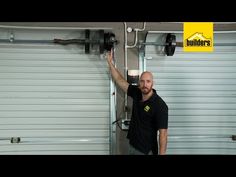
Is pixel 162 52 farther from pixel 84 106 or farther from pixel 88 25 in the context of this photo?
pixel 84 106

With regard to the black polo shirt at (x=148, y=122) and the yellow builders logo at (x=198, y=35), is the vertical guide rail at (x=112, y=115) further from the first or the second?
the yellow builders logo at (x=198, y=35)

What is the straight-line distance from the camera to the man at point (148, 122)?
11.2 ft

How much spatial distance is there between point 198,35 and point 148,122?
1.27 meters

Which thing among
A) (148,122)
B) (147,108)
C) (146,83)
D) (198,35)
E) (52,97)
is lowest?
(148,122)

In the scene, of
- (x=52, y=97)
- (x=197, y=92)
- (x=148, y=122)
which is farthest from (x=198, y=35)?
(x=52, y=97)

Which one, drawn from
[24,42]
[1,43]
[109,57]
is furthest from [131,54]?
[1,43]

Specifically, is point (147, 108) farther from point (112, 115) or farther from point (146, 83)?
point (112, 115)

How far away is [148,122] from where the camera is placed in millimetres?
3500

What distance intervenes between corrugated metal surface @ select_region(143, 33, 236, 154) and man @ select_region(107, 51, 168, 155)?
0.73 m

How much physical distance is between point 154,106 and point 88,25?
1.67 metres

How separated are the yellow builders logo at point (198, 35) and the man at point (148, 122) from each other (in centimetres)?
73

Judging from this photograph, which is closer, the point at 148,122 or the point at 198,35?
the point at 198,35

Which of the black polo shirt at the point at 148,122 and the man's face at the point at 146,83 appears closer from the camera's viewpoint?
the black polo shirt at the point at 148,122

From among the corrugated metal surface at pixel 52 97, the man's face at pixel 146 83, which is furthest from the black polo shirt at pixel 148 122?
the corrugated metal surface at pixel 52 97
